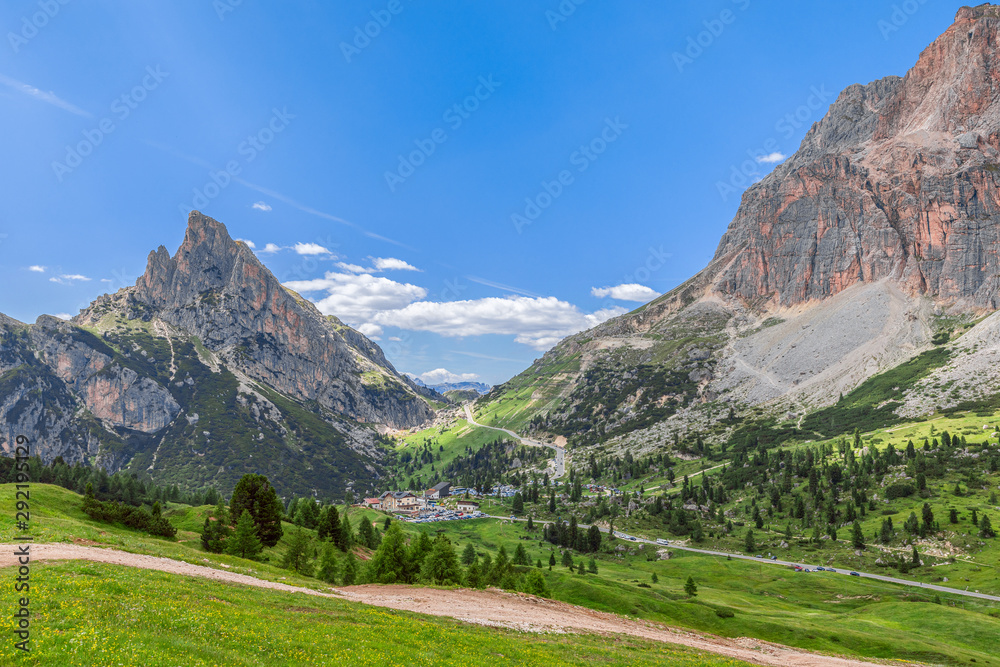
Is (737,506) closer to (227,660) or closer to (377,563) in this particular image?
(377,563)

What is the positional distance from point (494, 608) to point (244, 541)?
39004 millimetres

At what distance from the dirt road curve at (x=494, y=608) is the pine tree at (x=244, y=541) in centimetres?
2188

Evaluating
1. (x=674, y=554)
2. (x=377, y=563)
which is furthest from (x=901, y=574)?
(x=377, y=563)

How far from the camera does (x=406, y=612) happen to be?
37.7 m

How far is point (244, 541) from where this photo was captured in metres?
66.4

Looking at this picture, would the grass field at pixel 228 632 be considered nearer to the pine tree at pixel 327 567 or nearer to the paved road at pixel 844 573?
the pine tree at pixel 327 567

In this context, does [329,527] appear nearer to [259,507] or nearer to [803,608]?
[259,507]

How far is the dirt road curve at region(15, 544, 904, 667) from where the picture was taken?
3481 cm

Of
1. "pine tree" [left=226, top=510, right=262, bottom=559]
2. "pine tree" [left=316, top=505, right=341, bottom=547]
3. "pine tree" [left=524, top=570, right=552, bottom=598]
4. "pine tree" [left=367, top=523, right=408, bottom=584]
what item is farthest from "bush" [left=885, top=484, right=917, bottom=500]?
"pine tree" [left=226, top=510, right=262, bottom=559]

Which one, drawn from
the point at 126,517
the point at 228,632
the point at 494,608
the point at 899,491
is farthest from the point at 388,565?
the point at 899,491

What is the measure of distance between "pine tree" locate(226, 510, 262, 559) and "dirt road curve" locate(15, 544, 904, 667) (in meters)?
21.9

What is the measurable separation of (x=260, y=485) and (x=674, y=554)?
12604 cm

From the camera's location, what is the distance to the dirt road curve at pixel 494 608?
114 ft

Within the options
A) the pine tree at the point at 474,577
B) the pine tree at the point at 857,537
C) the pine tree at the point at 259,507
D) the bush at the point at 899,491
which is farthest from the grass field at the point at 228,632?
the bush at the point at 899,491
